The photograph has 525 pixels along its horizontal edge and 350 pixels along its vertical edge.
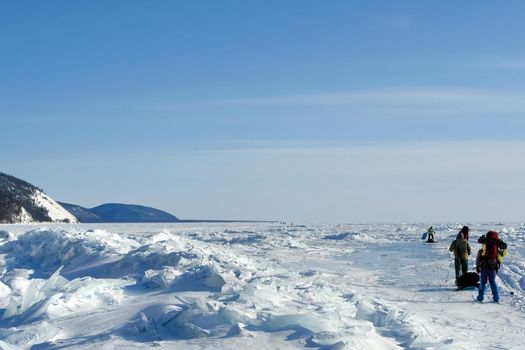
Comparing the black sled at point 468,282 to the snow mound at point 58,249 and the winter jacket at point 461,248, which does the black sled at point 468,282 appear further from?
the snow mound at point 58,249

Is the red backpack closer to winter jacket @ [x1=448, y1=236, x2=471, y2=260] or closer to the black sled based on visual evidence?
the black sled

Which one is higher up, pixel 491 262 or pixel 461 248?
pixel 461 248

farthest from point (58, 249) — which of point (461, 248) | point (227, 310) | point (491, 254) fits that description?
point (491, 254)

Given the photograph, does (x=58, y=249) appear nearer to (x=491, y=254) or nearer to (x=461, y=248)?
(x=461, y=248)

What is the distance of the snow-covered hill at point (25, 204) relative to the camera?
286 feet

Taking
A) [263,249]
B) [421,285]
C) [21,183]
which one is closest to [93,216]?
[21,183]

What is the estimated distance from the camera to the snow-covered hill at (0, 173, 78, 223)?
8731 centimetres

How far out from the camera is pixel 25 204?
Result: 10006 centimetres

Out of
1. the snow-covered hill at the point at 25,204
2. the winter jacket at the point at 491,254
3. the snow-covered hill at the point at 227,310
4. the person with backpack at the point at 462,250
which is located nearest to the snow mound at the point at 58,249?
the snow-covered hill at the point at 227,310

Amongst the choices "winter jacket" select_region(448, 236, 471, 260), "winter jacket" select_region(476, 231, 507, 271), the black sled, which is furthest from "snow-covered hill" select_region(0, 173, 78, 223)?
"winter jacket" select_region(476, 231, 507, 271)

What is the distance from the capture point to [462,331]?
9180mm

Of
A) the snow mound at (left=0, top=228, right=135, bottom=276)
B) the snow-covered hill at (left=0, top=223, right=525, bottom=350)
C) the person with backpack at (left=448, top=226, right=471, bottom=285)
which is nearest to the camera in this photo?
the snow-covered hill at (left=0, top=223, right=525, bottom=350)

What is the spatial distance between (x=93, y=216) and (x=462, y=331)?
14950cm

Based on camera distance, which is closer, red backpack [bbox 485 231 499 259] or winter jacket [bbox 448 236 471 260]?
red backpack [bbox 485 231 499 259]
